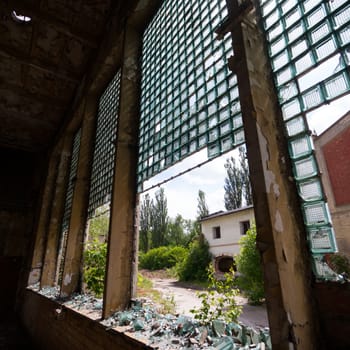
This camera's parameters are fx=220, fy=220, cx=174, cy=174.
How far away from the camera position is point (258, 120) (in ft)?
3.34

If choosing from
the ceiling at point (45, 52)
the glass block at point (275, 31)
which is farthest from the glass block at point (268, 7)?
the ceiling at point (45, 52)

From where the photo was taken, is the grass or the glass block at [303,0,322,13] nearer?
the glass block at [303,0,322,13]

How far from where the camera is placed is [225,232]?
11148 millimetres

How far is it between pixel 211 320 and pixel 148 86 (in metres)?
2.38

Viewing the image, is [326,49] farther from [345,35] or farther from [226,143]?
[226,143]

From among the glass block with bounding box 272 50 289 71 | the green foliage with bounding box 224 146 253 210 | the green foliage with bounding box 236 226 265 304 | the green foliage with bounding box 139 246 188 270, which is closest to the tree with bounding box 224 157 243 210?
the green foliage with bounding box 224 146 253 210

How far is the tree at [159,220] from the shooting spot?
876 inches

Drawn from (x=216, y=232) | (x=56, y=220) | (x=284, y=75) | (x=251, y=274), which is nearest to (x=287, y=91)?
(x=284, y=75)

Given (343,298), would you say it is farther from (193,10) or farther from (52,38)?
(52,38)

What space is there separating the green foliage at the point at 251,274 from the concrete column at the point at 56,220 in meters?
4.12

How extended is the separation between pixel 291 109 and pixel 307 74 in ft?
0.56

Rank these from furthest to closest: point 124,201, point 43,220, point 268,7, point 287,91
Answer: point 43,220, point 124,201, point 268,7, point 287,91

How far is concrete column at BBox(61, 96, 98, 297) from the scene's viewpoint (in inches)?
125

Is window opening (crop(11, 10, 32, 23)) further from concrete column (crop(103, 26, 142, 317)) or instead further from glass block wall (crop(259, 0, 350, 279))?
glass block wall (crop(259, 0, 350, 279))
